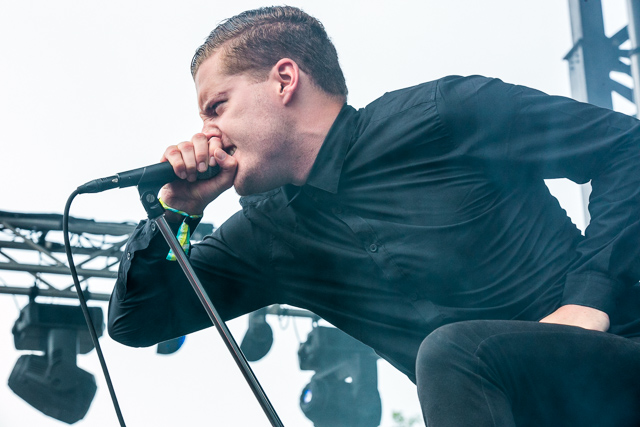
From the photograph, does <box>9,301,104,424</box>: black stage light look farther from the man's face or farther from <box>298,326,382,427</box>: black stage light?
the man's face

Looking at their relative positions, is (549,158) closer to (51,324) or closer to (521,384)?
(521,384)

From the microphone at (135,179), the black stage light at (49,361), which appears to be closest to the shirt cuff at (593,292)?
the microphone at (135,179)

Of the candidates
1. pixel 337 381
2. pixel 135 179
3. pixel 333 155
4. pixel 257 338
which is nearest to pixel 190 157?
pixel 135 179

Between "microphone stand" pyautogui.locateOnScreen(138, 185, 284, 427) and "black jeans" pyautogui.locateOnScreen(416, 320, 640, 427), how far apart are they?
27 centimetres

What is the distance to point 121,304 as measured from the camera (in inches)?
51.5

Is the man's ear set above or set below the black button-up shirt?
above

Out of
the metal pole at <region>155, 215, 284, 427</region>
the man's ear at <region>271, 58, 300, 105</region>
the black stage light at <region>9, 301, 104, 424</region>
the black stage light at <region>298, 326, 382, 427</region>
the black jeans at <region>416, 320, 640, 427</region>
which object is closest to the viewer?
the black jeans at <region>416, 320, 640, 427</region>

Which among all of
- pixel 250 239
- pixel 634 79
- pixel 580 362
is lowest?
pixel 580 362

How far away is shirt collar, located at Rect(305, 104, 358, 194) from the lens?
1221 mm

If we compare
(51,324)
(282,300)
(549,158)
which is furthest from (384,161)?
(51,324)

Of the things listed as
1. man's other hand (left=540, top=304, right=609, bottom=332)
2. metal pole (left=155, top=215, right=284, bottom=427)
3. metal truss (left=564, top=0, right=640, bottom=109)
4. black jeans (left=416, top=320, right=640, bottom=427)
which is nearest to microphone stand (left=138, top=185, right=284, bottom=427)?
metal pole (left=155, top=215, right=284, bottom=427)

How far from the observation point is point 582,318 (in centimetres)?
94

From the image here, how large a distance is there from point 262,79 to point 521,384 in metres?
0.81

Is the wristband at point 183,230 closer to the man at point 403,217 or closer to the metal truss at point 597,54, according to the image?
the man at point 403,217
